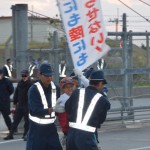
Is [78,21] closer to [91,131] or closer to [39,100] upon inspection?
[39,100]

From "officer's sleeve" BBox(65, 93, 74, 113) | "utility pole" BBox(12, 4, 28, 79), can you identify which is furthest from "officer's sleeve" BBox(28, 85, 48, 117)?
"utility pole" BBox(12, 4, 28, 79)

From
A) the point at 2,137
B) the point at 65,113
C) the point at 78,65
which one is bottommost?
the point at 2,137

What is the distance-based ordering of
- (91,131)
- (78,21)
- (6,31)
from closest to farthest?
(91,131), (78,21), (6,31)

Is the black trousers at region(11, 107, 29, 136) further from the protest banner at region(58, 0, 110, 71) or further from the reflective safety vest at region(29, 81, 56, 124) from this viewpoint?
the reflective safety vest at region(29, 81, 56, 124)

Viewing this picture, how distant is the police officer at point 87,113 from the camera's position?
9.55m

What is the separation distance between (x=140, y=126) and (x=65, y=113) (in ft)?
31.5

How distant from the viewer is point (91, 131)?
9.59 m

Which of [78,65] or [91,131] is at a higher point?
[78,65]

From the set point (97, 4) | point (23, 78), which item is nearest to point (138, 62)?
point (23, 78)

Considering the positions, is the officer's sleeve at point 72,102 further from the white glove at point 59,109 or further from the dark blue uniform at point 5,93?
the dark blue uniform at point 5,93

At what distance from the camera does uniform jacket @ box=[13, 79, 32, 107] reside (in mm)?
17047

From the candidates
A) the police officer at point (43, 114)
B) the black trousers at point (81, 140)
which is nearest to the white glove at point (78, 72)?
the police officer at point (43, 114)

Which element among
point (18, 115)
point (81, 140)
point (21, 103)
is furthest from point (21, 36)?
point (81, 140)

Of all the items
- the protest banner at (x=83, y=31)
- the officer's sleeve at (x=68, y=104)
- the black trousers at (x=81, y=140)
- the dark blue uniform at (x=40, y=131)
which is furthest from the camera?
the protest banner at (x=83, y=31)
